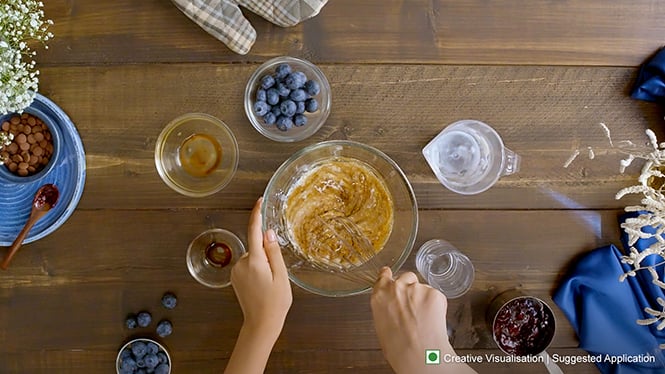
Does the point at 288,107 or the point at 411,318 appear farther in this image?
the point at 288,107

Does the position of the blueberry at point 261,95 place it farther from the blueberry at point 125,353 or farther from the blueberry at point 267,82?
the blueberry at point 125,353

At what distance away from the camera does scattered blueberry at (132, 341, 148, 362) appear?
1.23m

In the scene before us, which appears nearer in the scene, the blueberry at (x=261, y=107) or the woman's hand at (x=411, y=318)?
the woman's hand at (x=411, y=318)

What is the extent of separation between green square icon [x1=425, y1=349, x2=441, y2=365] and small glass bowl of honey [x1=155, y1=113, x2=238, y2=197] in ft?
1.85

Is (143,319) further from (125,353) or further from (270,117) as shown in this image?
(270,117)

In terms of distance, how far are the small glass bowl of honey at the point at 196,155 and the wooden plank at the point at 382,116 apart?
0.02m

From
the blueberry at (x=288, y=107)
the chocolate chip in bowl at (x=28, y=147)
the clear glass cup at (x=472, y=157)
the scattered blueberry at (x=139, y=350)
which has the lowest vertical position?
the scattered blueberry at (x=139, y=350)

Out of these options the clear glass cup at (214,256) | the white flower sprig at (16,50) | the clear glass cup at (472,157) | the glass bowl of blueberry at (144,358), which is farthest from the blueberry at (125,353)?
the clear glass cup at (472,157)

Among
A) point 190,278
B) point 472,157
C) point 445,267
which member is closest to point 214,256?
point 190,278

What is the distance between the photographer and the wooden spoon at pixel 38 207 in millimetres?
1191

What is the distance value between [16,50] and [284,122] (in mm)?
571

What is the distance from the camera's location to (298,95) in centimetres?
118

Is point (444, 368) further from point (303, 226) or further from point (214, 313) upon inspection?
point (214, 313)

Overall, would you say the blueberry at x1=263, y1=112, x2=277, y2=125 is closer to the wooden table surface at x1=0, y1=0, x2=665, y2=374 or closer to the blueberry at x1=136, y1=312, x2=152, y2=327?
the wooden table surface at x1=0, y1=0, x2=665, y2=374
